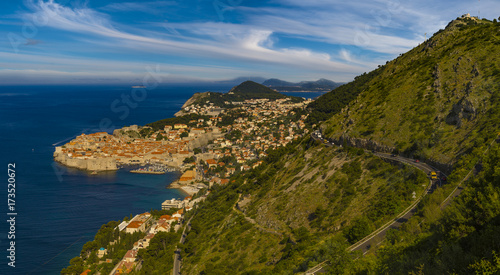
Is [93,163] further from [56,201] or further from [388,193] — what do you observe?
[388,193]

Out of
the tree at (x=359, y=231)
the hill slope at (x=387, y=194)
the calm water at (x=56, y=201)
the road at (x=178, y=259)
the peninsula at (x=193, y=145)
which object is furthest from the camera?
the peninsula at (x=193, y=145)

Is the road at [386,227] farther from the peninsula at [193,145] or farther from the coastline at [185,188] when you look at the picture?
the coastline at [185,188]

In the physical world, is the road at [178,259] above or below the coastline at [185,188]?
above

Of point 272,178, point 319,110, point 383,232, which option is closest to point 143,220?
point 272,178

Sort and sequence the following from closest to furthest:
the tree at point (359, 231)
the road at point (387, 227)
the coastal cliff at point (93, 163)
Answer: the road at point (387, 227), the tree at point (359, 231), the coastal cliff at point (93, 163)

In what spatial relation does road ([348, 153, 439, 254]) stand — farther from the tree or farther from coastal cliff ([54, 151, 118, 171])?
coastal cliff ([54, 151, 118, 171])

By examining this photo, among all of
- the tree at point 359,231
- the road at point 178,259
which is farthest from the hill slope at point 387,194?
the road at point 178,259

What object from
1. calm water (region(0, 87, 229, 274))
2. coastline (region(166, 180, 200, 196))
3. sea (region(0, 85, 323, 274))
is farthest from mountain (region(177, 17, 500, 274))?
calm water (region(0, 87, 229, 274))

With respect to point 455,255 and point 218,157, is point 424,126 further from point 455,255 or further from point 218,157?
point 218,157
